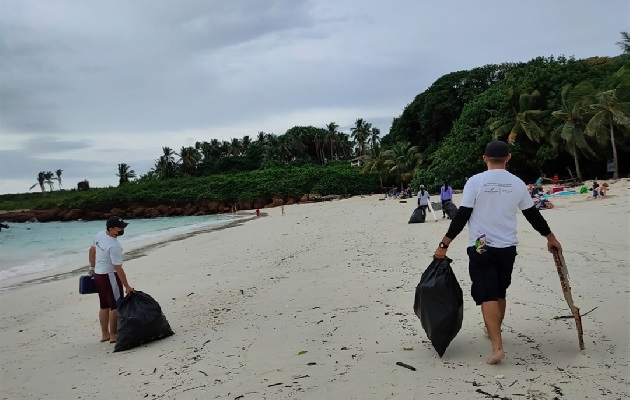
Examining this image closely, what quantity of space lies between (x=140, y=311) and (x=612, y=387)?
14.5 feet

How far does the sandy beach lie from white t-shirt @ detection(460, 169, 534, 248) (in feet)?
3.07

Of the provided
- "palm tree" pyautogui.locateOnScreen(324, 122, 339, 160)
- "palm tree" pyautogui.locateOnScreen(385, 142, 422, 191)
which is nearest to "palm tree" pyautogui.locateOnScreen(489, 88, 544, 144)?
"palm tree" pyautogui.locateOnScreen(385, 142, 422, 191)

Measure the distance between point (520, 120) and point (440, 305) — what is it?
31.4m

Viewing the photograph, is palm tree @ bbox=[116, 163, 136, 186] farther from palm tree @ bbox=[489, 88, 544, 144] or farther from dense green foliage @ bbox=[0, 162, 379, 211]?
palm tree @ bbox=[489, 88, 544, 144]

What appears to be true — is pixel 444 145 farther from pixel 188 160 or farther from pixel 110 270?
pixel 188 160

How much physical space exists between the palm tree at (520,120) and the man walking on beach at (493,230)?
1165 inches

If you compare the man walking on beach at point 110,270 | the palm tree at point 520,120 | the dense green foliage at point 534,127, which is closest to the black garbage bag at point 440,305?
the man walking on beach at point 110,270

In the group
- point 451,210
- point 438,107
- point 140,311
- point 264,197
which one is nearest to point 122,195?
point 264,197

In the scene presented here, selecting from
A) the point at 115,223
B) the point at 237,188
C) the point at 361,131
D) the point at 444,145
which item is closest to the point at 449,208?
the point at 115,223

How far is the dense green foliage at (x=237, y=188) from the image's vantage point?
53344 millimetres

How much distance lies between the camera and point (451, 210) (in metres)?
13.6

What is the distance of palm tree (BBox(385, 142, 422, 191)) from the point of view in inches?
1756

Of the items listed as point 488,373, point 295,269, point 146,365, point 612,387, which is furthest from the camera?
point 295,269

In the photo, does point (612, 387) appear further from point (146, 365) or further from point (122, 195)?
point (122, 195)
